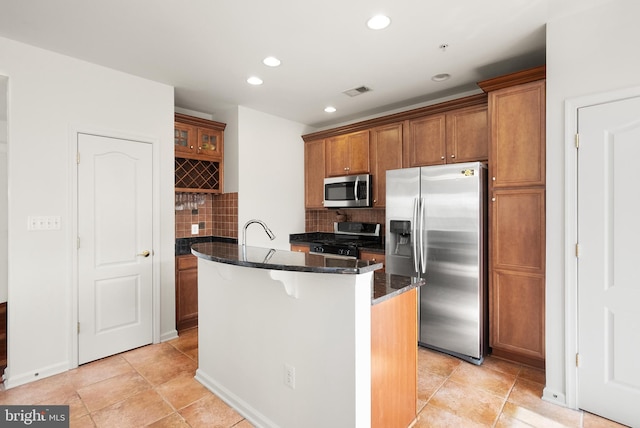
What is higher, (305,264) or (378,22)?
(378,22)

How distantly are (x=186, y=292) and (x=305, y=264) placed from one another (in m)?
2.63

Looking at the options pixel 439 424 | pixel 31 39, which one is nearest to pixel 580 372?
pixel 439 424

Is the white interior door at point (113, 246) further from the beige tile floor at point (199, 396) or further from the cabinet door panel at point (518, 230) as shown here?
the cabinet door panel at point (518, 230)

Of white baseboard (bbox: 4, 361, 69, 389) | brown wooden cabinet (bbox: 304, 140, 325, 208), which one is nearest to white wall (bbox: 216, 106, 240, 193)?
brown wooden cabinet (bbox: 304, 140, 325, 208)

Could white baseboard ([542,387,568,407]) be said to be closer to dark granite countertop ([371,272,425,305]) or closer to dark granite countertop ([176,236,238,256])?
dark granite countertop ([371,272,425,305])

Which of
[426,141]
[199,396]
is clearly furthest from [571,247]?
[199,396]

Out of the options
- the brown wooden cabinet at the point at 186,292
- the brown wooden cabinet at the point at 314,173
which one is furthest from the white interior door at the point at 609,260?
Answer: the brown wooden cabinet at the point at 186,292

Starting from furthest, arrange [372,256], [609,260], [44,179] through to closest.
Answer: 1. [372,256]
2. [44,179]
3. [609,260]

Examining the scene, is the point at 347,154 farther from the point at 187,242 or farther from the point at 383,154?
the point at 187,242

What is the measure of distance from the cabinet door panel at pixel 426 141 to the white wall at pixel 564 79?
1182 millimetres

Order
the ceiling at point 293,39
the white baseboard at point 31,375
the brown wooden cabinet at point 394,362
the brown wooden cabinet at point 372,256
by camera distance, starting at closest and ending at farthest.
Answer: the brown wooden cabinet at point 394,362
the ceiling at point 293,39
the white baseboard at point 31,375
the brown wooden cabinet at point 372,256

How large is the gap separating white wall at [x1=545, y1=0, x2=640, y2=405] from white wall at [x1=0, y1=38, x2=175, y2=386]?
11.7ft

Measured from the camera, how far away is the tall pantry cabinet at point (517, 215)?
8.36ft

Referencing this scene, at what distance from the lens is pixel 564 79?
217 cm
